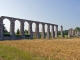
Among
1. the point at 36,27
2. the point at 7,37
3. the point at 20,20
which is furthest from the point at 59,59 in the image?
the point at 36,27

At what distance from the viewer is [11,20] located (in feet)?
135

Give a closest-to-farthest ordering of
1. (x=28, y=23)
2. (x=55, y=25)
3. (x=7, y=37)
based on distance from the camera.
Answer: (x=7, y=37)
(x=28, y=23)
(x=55, y=25)

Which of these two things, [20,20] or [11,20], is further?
[20,20]

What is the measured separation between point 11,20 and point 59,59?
3291 cm

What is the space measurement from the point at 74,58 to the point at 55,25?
170 ft

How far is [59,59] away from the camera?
9578 millimetres

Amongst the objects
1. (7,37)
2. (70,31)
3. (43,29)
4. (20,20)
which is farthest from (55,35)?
(7,37)

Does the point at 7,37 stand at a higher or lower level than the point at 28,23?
lower

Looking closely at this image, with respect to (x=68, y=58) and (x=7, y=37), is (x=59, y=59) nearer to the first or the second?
→ (x=68, y=58)

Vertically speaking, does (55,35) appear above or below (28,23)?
below

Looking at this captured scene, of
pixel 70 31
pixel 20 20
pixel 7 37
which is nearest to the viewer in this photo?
pixel 7 37

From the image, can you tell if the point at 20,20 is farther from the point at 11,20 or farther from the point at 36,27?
the point at 36,27

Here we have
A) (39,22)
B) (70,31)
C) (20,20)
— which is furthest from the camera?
(70,31)

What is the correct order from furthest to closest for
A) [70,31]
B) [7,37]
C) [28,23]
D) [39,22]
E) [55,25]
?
[70,31] < [55,25] < [39,22] < [28,23] < [7,37]
